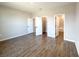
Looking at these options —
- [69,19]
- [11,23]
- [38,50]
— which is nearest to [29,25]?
[11,23]

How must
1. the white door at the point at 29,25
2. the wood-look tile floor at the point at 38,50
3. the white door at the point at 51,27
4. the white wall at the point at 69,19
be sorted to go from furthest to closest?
the white door at the point at 29,25, the white door at the point at 51,27, the white wall at the point at 69,19, the wood-look tile floor at the point at 38,50

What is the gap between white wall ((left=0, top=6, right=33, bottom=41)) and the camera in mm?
6285

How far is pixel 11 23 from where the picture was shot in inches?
279

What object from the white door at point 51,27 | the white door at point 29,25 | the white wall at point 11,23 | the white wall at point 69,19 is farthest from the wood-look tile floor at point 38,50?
the white door at point 29,25

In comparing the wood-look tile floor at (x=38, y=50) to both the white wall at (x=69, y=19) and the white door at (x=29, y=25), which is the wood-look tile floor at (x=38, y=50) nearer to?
the white wall at (x=69, y=19)

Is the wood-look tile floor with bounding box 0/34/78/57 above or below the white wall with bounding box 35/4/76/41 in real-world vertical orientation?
below

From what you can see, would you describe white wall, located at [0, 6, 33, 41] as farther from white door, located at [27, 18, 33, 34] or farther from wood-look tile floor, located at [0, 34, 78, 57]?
wood-look tile floor, located at [0, 34, 78, 57]

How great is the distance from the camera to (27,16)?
9.53 meters

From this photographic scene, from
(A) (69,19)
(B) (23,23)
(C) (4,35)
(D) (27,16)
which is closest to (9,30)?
(C) (4,35)

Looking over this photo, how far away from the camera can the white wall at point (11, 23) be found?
6.29m

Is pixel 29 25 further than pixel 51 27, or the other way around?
pixel 29 25

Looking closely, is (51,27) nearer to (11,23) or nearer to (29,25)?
(29,25)

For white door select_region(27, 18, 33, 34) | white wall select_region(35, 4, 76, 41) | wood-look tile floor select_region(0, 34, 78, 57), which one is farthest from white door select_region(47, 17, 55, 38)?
white door select_region(27, 18, 33, 34)

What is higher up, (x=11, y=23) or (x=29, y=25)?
(x=11, y=23)
